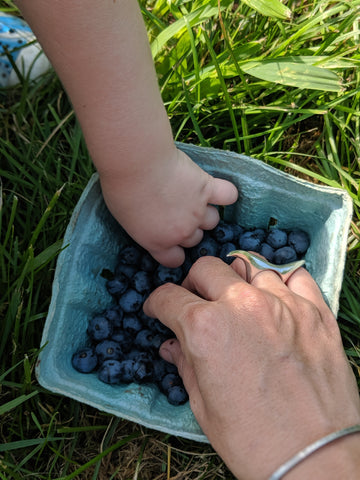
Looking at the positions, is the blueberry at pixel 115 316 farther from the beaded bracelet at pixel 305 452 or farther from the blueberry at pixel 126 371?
the beaded bracelet at pixel 305 452

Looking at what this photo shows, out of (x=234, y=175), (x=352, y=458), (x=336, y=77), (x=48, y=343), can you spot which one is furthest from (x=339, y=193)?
(x=48, y=343)

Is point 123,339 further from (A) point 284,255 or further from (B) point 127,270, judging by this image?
(A) point 284,255

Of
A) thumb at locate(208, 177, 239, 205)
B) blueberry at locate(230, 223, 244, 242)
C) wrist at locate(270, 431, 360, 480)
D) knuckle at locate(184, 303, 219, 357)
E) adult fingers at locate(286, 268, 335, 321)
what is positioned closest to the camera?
wrist at locate(270, 431, 360, 480)

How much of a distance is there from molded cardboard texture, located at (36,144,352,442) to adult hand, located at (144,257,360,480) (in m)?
0.11

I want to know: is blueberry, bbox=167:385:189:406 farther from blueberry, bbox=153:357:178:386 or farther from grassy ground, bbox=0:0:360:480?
grassy ground, bbox=0:0:360:480

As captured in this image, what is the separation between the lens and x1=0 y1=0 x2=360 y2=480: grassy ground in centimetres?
122

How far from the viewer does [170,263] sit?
3.88 feet

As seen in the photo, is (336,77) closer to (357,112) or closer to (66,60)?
(357,112)

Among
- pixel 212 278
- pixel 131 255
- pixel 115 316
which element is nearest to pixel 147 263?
pixel 131 255

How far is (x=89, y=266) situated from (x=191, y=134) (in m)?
0.54

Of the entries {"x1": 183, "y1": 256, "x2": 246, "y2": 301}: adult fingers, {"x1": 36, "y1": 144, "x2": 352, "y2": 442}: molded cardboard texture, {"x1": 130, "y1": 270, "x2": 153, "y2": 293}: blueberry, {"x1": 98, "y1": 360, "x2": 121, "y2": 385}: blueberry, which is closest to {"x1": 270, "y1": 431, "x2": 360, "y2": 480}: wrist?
{"x1": 36, "y1": 144, "x2": 352, "y2": 442}: molded cardboard texture

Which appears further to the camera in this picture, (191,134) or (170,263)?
(191,134)

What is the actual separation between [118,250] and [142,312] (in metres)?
0.17

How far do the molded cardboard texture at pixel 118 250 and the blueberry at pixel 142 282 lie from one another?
0.09 m
